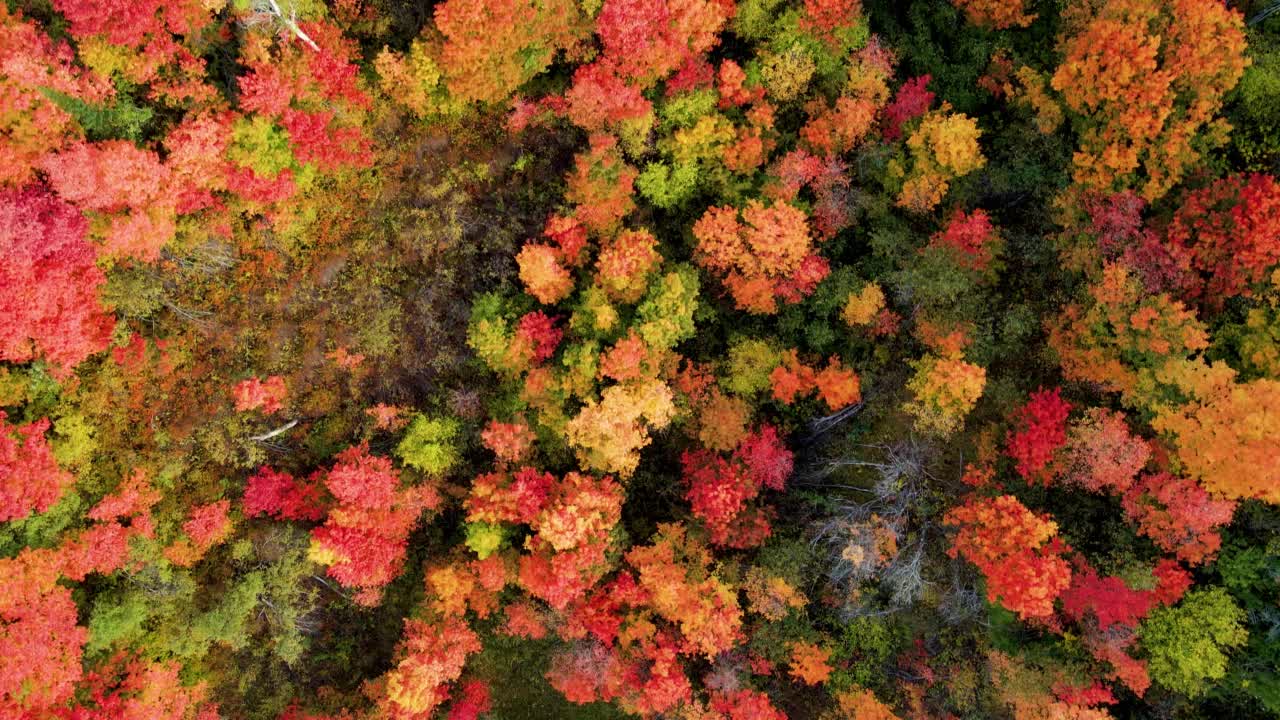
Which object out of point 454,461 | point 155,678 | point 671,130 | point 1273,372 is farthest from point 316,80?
point 1273,372

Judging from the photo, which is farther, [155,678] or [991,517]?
[155,678]

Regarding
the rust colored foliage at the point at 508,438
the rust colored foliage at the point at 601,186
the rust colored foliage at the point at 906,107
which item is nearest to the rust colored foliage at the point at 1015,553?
the rust colored foliage at the point at 906,107

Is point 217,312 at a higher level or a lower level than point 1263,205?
higher

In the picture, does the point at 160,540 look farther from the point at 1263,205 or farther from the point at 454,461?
the point at 1263,205

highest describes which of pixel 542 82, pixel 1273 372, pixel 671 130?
pixel 542 82

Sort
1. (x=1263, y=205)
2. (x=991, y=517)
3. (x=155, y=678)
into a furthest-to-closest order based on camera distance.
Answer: (x=155, y=678) < (x=991, y=517) < (x=1263, y=205)

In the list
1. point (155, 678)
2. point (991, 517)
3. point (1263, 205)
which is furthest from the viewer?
point (155, 678)

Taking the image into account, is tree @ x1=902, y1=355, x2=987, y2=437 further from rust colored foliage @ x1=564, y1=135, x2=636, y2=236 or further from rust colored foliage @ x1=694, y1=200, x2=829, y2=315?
rust colored foliage @ x1=564, y1=135, x2=636, y2=236

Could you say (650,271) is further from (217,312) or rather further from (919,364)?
(217,312)
